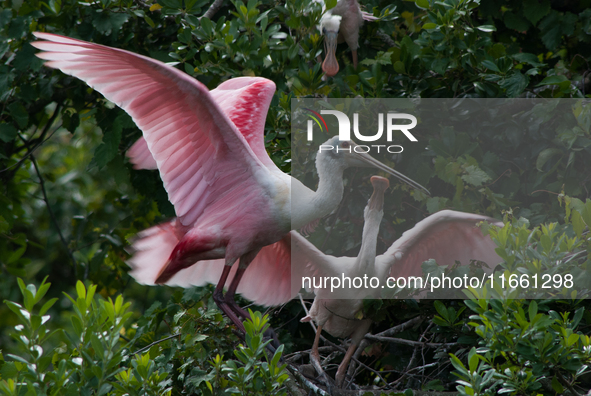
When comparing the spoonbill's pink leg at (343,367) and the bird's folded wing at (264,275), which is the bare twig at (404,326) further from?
the bird's folded wing at (264,275)

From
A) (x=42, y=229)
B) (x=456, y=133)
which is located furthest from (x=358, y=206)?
(x=42, y=229)

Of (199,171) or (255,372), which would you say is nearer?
(255,372)

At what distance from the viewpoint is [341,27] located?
3.65m

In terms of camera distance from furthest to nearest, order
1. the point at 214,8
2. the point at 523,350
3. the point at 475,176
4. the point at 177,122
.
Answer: the point at 214,8 < the point at 475,176 < the point at 177,122 < the point at 523,350

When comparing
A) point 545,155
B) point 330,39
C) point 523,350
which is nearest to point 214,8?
point 330,39

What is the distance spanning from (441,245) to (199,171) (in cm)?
130

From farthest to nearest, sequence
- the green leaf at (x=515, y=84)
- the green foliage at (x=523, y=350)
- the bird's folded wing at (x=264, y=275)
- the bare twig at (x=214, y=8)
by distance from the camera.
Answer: the bare twig at (x=214, y=8) → the bird's folded wing at (x=264, y=275) → the green leaf at (x=515, y=84) → the green foliage at (x=523, y=350)

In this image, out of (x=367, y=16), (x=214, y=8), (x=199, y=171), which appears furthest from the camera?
(x=367, y=16)

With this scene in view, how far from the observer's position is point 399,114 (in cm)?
296

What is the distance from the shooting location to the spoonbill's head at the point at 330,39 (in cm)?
340

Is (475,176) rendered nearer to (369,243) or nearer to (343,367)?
(369,243)

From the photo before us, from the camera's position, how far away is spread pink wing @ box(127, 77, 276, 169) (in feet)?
9.64

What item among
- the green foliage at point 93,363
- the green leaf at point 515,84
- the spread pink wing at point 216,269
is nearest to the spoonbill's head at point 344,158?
the spread pink wing at point 216,269

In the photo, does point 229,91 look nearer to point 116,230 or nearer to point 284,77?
point 284,77
